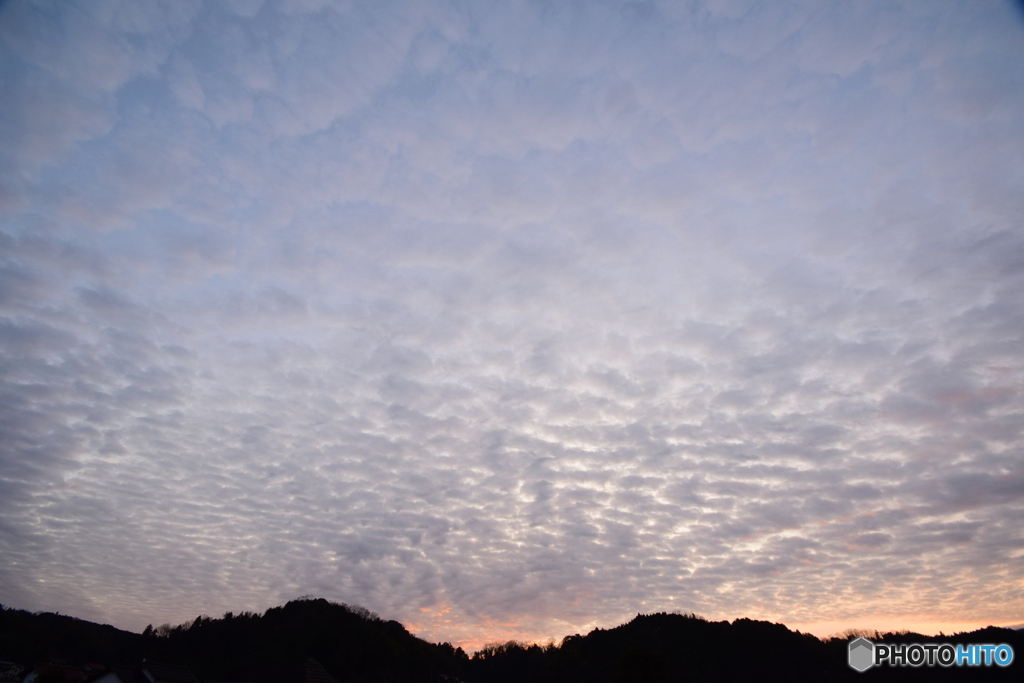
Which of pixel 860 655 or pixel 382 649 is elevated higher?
pixel 860 655

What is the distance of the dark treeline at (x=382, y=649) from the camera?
83913 millimetres

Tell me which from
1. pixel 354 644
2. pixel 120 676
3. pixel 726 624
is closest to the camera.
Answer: pixel 120 676

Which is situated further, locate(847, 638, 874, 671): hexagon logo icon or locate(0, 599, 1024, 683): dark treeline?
locate(0, 599, 1024, 683): dark treeline

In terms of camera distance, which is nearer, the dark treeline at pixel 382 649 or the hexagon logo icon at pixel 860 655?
the hexagon logo icon at pixel 860 655

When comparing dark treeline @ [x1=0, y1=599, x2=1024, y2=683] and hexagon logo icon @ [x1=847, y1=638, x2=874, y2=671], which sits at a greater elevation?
hexagon logo icon @ [x1=847, y1=638, x2=874, y2=671]

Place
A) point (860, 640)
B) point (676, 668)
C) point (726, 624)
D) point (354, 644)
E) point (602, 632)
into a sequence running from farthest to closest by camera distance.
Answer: point (602, 632), point (726, 624), point (354, 644), point (676, 668), point (860, 640)

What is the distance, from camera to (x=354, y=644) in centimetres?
9644

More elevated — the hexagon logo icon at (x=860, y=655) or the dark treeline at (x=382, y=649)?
the hexagon logo icon at (x=860, y=655)

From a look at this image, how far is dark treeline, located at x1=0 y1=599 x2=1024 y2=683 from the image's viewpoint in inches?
3304

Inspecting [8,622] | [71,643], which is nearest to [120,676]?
[8,622]

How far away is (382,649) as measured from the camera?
9931cm

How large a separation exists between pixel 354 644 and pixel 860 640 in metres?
80.8

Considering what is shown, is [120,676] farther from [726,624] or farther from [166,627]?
[726,624]

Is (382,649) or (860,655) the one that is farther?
(382,649)
